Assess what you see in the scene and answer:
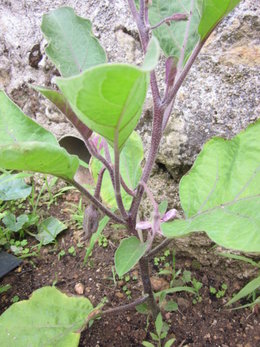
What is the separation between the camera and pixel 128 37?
1184mm

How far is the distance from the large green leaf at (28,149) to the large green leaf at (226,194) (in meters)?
0.21

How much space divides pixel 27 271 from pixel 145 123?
651 mm

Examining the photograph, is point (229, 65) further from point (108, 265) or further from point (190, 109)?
point (108, 265)

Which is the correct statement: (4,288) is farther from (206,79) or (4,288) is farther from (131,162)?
(206,79)

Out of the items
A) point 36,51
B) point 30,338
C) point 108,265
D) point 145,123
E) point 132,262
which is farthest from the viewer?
point 36,51

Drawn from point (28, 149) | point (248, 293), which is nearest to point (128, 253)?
point (28, 149)

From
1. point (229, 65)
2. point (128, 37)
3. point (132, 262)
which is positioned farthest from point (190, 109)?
point (132, 262)

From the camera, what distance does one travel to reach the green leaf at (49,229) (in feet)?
4.46

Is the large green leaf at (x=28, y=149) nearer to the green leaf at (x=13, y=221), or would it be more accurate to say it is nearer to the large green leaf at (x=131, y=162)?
the large green leaf at (x=131, y=162)

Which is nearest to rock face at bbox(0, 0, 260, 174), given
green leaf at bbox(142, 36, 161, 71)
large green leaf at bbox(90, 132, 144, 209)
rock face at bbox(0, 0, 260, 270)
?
rock face at bbox(0, 0, 260, 270)

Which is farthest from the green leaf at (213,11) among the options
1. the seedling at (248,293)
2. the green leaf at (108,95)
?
the seedling at (248,293)

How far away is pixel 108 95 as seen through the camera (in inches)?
16.0

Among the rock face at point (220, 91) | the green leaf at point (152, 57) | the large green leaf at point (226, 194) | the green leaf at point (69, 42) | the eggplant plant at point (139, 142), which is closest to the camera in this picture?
the green leaf at point (152, 57)

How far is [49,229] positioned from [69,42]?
0.80 m
